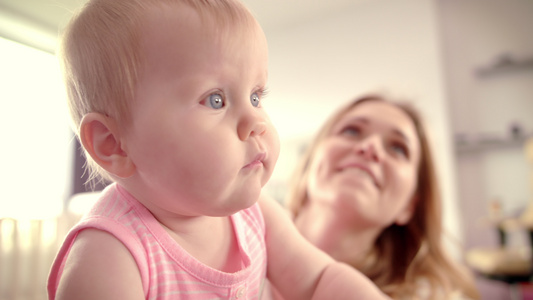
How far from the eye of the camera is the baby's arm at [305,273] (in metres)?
0.52

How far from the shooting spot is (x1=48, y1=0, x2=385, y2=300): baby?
0.35 metres

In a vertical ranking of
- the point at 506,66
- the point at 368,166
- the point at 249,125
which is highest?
the point at 506,66

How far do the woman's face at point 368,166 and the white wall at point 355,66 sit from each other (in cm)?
263

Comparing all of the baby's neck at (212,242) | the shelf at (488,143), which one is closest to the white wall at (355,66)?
the shelf at (488,143)

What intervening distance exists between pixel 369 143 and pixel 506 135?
135 inches

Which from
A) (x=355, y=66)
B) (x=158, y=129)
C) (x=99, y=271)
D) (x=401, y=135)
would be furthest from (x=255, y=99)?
(x=355, y=66)

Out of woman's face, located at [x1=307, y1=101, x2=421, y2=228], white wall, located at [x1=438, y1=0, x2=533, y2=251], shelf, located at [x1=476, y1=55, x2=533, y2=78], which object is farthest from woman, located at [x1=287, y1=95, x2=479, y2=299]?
shelf, located at [x1=476, y1=55, x2=533, y2=78]

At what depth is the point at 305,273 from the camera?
0.53 m

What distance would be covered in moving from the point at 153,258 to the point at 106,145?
13 cm

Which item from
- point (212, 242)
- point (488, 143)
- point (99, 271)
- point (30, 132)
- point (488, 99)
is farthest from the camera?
point (488, 99)

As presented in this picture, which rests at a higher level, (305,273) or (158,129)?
(158,129)

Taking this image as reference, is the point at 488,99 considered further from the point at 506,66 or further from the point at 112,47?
the point at 112,47

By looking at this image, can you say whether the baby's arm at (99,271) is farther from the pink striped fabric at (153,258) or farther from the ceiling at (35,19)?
the ceiling at (35,19)

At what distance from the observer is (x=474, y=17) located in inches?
153
